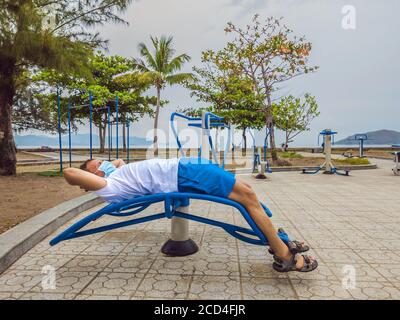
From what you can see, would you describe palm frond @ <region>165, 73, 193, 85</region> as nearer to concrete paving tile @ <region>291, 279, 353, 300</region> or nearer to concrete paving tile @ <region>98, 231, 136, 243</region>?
concrete paving tile @ <region>98, 231, 136, 243</region>

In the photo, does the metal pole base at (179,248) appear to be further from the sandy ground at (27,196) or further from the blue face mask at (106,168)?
the sandy ground at (27,196)

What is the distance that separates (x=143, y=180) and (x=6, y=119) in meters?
7.69

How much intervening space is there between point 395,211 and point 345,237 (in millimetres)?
1849

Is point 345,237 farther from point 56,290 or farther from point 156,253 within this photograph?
point 56,290

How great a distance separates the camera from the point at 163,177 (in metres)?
2.42

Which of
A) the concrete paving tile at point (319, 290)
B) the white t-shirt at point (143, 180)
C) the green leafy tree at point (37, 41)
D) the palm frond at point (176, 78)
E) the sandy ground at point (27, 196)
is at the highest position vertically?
the palm frond at point (176, 78)

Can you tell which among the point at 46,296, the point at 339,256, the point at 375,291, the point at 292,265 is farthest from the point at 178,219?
the point at 375,291

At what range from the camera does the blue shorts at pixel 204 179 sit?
233 centimetres

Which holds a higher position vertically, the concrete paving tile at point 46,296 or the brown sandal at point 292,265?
the brown sandal at point 292,265

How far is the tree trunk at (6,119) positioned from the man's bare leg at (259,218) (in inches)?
313

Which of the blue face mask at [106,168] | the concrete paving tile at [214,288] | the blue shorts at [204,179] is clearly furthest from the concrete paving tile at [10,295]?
the blue shorts at [204,179]

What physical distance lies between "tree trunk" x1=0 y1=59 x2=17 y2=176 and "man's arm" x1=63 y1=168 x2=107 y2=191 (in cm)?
728


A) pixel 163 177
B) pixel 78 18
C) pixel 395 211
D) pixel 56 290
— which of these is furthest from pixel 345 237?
pixel 78 18

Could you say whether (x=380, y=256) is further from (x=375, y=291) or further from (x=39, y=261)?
(x=39, y=261)
